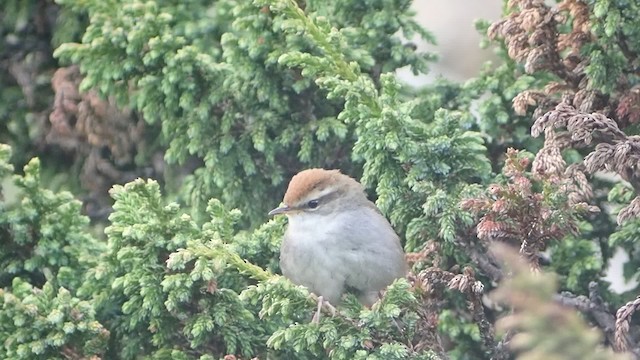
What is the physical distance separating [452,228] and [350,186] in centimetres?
87

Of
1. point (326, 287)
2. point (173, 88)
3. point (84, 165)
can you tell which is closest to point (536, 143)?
point (326, 287)

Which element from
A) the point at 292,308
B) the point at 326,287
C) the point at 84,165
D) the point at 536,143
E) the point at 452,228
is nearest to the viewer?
the point at 292,308

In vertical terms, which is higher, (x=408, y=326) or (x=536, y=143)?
(x=536, y=143)

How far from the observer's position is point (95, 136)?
4648 mm

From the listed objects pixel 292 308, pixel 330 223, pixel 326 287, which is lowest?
pixel 292 308

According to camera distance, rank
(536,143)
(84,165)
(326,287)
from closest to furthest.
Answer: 1. (326,287)
2. (536,143)
3. (84,165)

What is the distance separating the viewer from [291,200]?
4.08m

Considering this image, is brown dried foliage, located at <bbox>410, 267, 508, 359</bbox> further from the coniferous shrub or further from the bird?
the bird

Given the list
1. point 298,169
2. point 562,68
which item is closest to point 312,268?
point 298,169

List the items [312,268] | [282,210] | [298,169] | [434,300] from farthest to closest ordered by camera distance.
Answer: [298,169]
[282,210]
[312,268]
[434,300]

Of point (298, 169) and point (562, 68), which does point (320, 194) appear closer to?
point (298, 169)

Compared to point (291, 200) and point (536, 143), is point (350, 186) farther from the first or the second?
point (536, 143)

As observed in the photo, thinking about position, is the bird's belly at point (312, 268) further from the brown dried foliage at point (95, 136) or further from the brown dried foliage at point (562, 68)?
the brown dried foliage at point (95, 136)

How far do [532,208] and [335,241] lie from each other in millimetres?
1007
